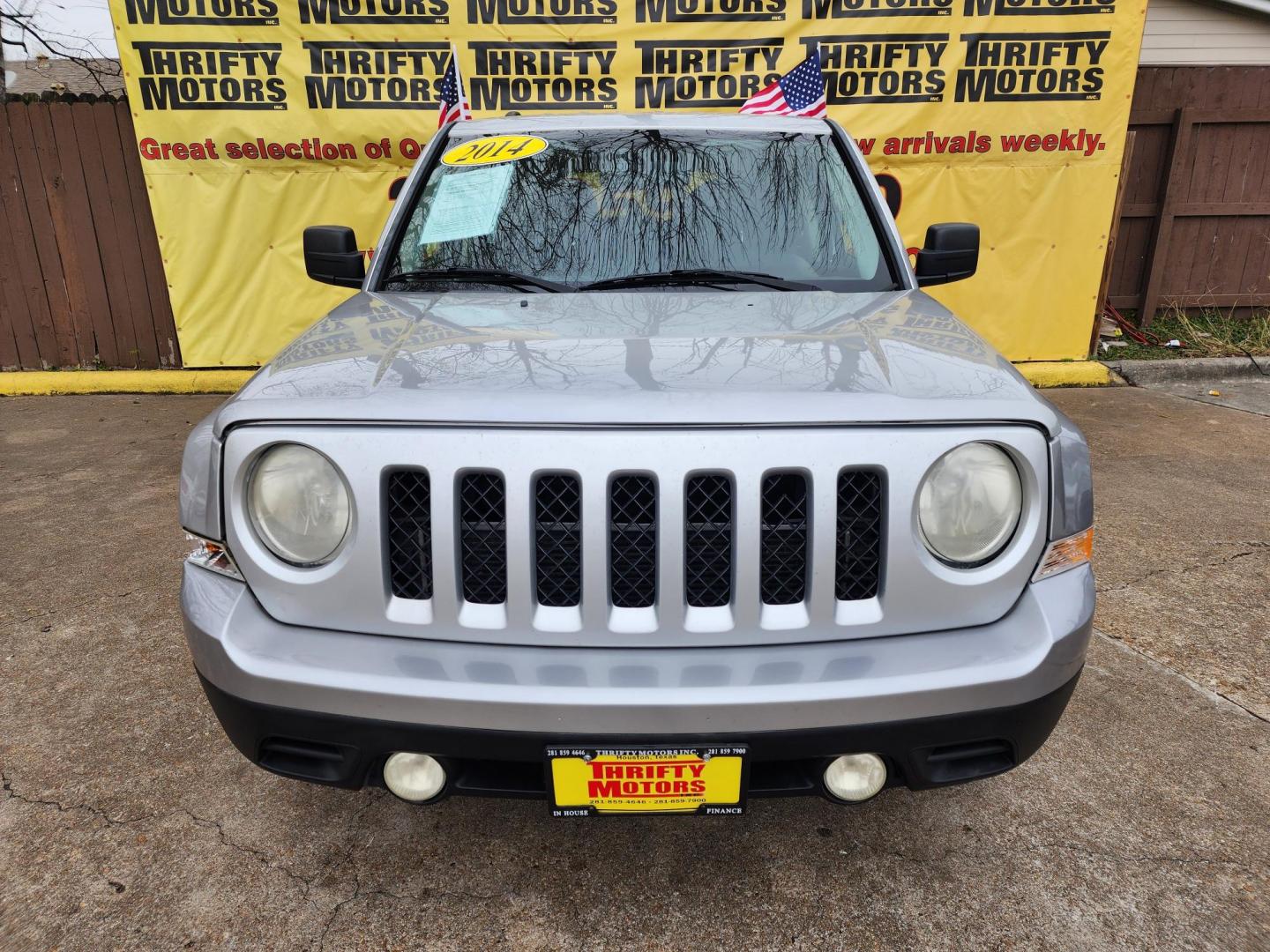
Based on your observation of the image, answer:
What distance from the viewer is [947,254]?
2.76 m

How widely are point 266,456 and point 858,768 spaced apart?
50.2 inches

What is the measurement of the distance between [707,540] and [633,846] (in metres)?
0.92

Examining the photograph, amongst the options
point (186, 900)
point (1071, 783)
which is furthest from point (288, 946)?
point (1071, 783)

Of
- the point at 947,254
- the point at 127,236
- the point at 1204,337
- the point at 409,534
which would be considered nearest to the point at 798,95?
the point at 947,254

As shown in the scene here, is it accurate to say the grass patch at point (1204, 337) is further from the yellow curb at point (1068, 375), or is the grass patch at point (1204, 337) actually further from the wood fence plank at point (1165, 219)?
the yellow curb at point (1068, 375)

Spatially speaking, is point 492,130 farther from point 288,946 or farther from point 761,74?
point 761,74

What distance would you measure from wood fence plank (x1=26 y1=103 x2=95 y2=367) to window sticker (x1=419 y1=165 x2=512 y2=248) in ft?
18.0

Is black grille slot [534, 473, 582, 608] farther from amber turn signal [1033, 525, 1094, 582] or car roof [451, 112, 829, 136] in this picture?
car roof [451, 112, 829, 136]

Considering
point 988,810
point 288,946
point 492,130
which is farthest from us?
point 492,130

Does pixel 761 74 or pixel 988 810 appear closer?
pixel 988 810

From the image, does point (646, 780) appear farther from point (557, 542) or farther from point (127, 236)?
point (127, 236)

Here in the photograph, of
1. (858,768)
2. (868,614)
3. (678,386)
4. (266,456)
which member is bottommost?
(858,768)

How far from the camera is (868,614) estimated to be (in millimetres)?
1525

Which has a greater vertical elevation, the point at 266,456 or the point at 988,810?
the point at 266,456
